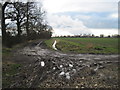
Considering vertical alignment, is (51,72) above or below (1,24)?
below

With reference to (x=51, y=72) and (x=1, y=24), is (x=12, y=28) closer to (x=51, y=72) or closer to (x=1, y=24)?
(x=1, y=24)

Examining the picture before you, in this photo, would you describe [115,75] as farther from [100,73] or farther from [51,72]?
[51,72]

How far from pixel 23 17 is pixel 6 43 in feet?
35.0

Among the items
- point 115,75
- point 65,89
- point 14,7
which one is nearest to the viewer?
point 65,89

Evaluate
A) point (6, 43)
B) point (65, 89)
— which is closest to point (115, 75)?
point (65, 89)

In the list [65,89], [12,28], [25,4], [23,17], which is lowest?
[65,89]

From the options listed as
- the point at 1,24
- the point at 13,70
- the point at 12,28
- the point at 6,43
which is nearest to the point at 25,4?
the point at 12,28

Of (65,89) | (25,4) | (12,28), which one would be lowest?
(65,89)

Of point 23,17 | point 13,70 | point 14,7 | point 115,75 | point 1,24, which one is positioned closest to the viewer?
point 115,75

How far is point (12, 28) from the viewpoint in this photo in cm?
2995

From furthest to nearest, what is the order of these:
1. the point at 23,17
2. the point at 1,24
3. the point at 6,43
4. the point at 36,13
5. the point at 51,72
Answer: the point at 36,13 → the point at 23,17 → the point at 1,24 → the point at 6,43 → the point at 51,72

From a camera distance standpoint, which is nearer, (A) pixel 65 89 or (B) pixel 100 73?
(A) pixel 65 89

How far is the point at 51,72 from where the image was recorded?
29.8ft

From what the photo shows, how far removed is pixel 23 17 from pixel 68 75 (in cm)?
2665
